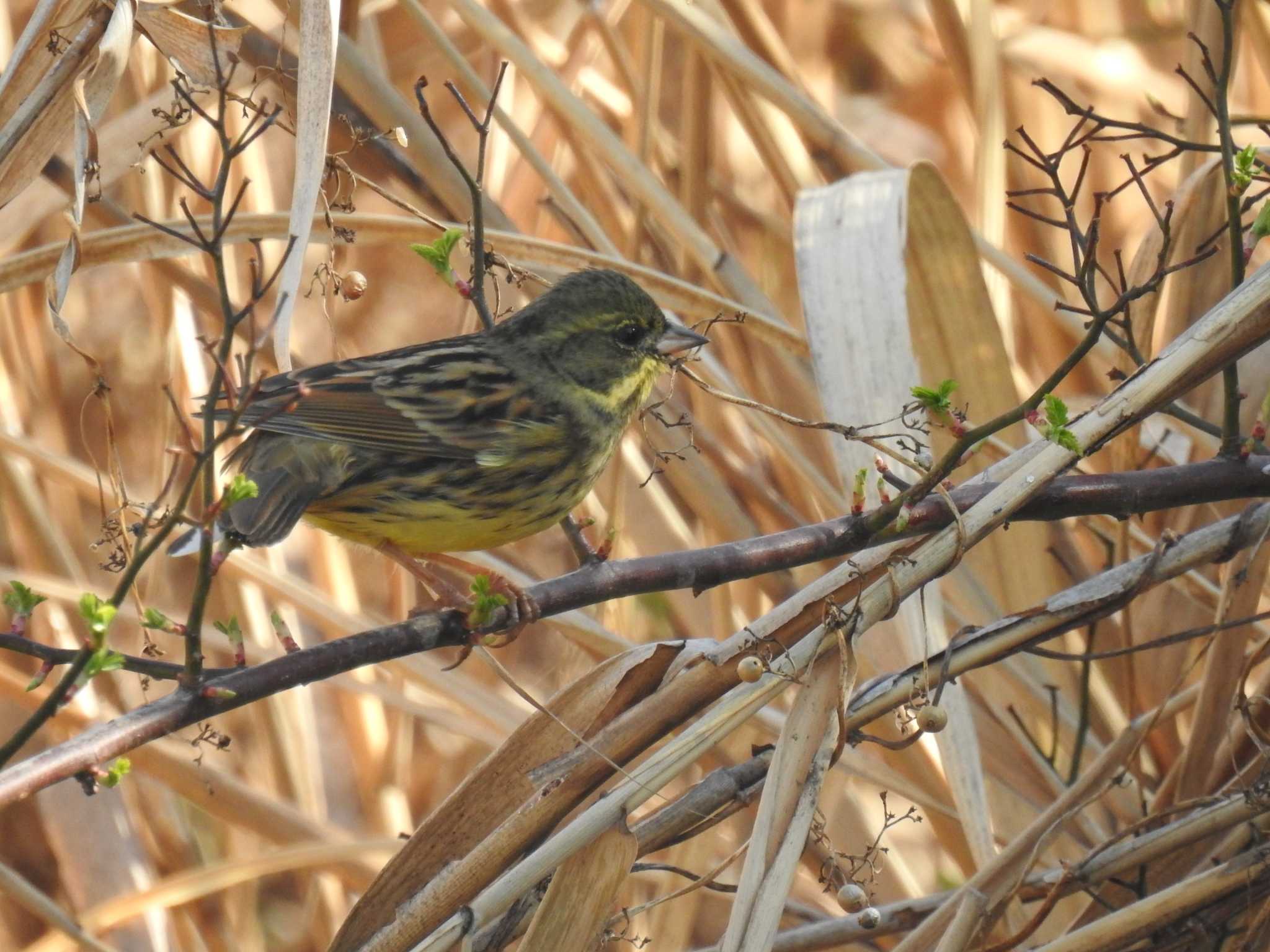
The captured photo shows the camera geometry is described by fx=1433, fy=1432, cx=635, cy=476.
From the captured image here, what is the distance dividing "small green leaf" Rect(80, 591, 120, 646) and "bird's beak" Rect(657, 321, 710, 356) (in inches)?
65.9

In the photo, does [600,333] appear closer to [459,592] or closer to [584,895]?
→ [459,592]

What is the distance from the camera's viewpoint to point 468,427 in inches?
122

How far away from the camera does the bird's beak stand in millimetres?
3084

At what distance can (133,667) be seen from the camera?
5.57ft

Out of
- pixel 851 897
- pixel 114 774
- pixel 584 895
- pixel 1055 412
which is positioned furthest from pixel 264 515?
pixel 1055 412

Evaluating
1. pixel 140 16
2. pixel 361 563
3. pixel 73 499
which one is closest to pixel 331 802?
pixel 361 563

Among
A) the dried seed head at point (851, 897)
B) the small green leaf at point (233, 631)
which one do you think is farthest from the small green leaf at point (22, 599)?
the dried seed head at point (851, 897)

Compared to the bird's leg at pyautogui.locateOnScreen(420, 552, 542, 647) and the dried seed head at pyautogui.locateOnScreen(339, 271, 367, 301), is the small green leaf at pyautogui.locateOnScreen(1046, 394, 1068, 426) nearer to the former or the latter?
the bird's leg at pyautogui.locateOnScreen(420, 552, 542, 647)

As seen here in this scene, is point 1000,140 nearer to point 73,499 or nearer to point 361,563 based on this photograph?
point 361,563

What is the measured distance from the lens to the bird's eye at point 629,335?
3236mm

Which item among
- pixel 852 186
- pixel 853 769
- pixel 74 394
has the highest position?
pixel 74 394

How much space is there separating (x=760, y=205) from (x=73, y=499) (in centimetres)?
263

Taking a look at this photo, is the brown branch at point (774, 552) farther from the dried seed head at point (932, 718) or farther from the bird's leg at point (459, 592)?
the dried seed head at point (932, 718)

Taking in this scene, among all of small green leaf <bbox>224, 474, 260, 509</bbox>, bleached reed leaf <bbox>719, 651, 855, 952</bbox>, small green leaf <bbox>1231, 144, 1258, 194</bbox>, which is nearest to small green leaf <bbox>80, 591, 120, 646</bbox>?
small green leaf <bbox>224, 474, 260, 509</bbox>
